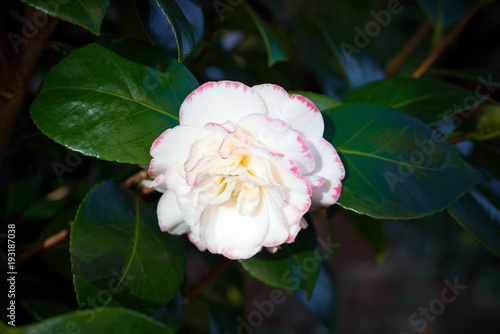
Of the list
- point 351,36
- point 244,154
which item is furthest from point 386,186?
point 351,36

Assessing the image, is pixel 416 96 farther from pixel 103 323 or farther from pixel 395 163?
pixel 103 323

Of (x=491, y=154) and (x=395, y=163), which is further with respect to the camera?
(x=491, y=154)

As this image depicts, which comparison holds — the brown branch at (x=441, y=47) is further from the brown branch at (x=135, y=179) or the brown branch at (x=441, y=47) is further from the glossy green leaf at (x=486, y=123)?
the brown branch at (x=135, y=179)

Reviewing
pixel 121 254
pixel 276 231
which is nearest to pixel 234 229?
pixel 276 231
